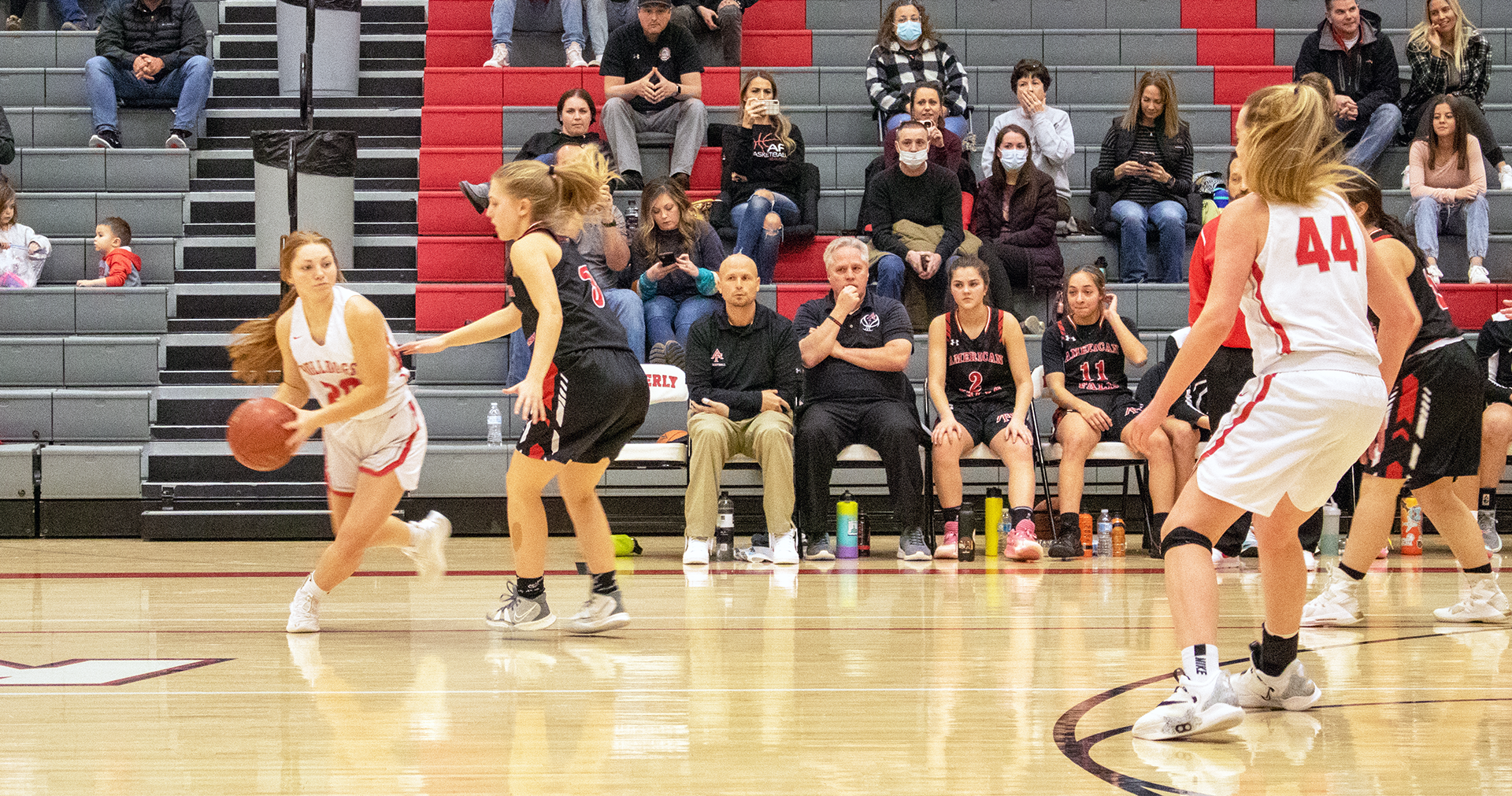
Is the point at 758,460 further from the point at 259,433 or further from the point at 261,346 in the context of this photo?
the point at 259,433

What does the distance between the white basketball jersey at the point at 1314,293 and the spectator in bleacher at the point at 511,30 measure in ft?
21.9

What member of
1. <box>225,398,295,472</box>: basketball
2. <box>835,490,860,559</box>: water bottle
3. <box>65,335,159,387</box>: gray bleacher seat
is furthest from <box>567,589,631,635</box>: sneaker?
<box>65,335,159,387</box>: gray bleacher seat

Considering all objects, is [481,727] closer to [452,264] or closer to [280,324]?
[280,324]

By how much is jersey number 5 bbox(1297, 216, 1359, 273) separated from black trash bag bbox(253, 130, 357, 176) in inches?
241

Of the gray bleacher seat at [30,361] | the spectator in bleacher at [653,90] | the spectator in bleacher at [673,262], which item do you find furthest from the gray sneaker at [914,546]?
the gray bleacher seat at [30,361]

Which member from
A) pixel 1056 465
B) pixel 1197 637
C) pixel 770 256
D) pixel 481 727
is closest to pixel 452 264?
pixel 770 256

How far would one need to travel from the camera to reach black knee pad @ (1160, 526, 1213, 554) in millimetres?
2764

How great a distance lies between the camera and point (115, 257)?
25.2 feet

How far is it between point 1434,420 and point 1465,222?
428 centimetres

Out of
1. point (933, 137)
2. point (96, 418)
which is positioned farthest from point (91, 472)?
point (933, 137)

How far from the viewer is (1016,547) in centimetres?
608

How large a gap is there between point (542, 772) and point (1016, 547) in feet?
12.9

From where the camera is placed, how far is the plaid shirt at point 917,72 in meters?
8.31

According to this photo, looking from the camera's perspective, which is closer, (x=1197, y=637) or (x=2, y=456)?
(x=1197, y=637)
